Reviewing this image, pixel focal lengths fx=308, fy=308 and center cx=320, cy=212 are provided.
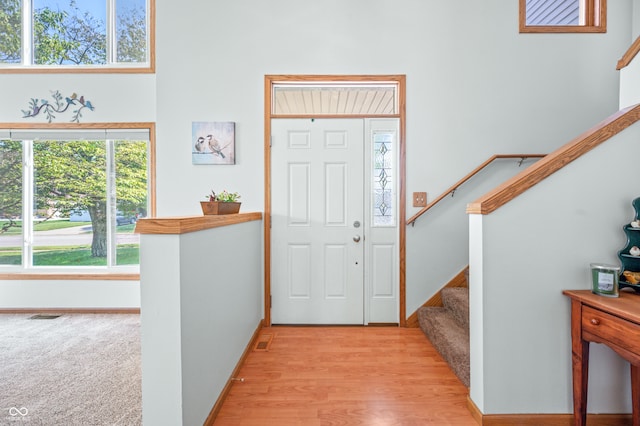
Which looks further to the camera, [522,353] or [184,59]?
[184,59]

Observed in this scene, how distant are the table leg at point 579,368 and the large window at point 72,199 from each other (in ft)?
12.3

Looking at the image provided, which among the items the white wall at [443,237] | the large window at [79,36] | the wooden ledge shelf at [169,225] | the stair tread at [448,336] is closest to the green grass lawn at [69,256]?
the large window at [79,36]

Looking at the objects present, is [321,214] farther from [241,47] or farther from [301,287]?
[241,47]

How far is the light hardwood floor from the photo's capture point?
67.6 inches

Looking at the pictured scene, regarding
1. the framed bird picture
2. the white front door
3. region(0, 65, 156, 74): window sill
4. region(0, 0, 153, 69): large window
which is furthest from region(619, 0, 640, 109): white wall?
region(0, 0, 153, 69): large window

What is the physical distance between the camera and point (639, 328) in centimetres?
119

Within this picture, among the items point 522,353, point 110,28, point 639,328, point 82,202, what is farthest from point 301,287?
point 110,28

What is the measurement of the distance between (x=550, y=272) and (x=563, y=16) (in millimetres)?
3138

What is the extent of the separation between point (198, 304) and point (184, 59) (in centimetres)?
267

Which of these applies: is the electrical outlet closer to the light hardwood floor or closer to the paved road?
the light hardwood floor

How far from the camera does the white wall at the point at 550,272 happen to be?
1553mm

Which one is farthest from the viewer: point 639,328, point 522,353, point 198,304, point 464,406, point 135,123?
point 135,123

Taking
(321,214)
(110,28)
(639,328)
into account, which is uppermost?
(110,28)

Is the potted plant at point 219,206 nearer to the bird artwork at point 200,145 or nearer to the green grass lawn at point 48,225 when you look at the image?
the bird artwork at point 200,145
